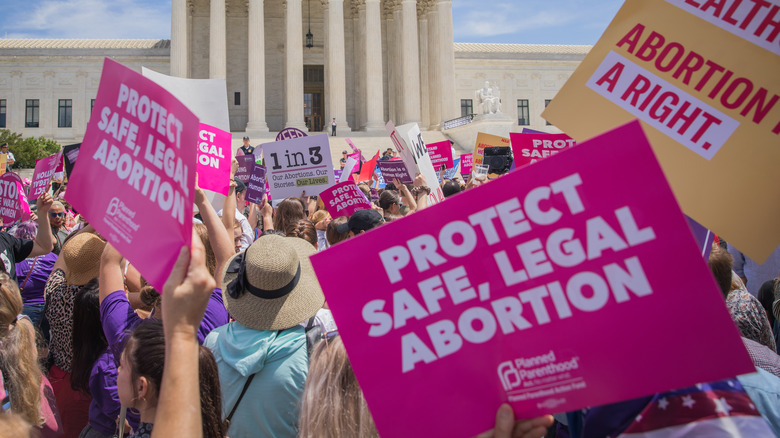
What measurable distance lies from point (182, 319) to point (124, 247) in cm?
55

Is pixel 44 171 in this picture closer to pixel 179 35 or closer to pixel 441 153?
pixel 441 153

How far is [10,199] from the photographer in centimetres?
761

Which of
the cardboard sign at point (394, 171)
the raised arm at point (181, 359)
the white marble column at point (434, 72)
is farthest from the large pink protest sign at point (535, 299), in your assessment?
the white marble column at point (434, 72)

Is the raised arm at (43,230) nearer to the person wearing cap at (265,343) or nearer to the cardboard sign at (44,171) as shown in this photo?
the person wearing cap at (265,343)

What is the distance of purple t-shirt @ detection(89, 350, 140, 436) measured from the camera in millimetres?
3139

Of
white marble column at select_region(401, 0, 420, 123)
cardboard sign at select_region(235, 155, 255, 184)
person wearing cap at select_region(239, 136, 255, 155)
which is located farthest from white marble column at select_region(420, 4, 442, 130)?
cardboard sign at select_region(235, 155, 255, 184)

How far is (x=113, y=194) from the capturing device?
223cm

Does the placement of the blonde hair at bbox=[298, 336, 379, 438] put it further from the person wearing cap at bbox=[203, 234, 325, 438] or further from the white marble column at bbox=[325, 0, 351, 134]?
the white marble column at bbox=[325, 0, 351, 134]

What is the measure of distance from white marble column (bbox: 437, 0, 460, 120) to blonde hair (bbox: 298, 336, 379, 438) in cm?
3685

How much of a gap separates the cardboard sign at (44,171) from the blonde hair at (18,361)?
616cm

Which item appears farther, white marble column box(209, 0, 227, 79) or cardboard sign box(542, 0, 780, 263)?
white marble column box(209, 0, 227, 79)

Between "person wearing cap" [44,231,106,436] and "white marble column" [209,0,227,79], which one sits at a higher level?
"white marble column" [209,0,227,79]

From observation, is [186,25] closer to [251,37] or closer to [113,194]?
[251,37]

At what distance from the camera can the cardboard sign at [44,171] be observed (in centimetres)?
878
